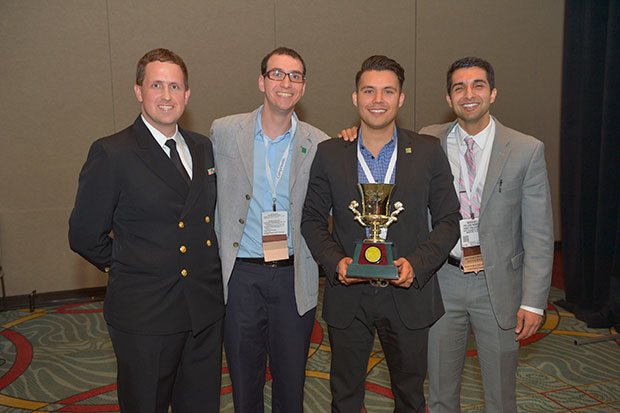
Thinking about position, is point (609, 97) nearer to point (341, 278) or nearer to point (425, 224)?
point (425, 224)

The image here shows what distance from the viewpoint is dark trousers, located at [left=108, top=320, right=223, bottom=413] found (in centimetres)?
204

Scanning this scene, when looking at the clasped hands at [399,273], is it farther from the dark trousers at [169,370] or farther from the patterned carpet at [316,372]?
the patterned carpet at [316,372]

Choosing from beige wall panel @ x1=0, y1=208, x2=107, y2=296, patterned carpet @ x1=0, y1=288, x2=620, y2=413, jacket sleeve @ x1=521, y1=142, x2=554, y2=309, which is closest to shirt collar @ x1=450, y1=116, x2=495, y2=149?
jacket sleeve @ x1=521, y1=142, x2=554, y2=309

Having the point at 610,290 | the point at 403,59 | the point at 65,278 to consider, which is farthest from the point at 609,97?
the point at 65,278

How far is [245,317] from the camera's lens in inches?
95.0

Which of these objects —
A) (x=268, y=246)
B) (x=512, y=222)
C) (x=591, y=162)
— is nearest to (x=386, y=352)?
(x=268, y=246)

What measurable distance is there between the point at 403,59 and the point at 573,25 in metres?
1.98

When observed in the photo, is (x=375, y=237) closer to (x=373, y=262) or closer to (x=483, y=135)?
(x=373, y=262)

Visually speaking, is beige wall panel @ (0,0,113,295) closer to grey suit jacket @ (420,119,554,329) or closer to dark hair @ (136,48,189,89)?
dark hair @ (136,48,189,89)

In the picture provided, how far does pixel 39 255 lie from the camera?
5.39 m

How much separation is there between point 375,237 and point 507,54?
233 inches

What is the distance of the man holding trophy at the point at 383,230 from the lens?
85.5 inches

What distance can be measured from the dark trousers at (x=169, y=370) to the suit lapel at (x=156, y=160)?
0.64m

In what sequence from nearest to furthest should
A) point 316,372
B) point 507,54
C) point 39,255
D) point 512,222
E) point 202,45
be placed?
point 512,222, point 316,372, point 39,255, point 202,45, point 507,54
